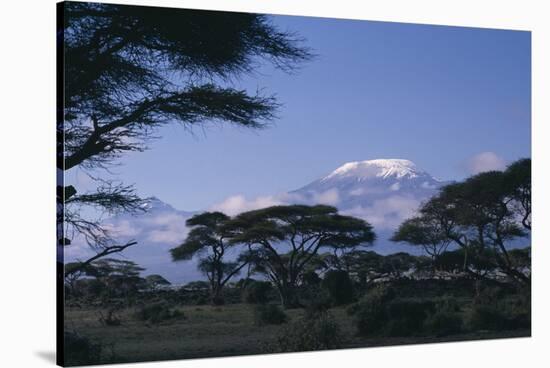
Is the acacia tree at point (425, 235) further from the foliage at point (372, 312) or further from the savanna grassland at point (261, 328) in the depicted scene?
the foliage at point (372, 312)

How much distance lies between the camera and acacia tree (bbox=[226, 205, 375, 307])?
11.8 m

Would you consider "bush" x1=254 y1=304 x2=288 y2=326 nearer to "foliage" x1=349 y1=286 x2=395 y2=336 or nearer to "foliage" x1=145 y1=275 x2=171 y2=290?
"foliage" x1=349 y1=286 x2=395 y2=336

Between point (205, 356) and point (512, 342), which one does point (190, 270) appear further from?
point (512, 342)

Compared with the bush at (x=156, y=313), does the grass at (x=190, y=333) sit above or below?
below

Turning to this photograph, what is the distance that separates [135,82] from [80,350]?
242 cm

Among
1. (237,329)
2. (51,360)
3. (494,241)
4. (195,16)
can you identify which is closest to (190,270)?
(237,329)

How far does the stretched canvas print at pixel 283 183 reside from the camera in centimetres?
1112

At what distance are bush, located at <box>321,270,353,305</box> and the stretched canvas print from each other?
1cm

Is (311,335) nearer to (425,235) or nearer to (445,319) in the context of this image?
(445,319)

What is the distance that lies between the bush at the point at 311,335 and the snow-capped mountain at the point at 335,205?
92cm

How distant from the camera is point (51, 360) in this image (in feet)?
36.5

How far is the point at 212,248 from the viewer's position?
38.3 feet

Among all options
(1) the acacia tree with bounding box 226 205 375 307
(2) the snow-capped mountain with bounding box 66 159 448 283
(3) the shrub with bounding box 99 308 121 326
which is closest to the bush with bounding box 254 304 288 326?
(1) the acacia tree with bounding box 226 205 375 307

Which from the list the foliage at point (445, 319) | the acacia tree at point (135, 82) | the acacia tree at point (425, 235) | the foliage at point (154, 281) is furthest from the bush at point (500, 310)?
the foliage at point (154, 281)
